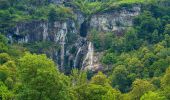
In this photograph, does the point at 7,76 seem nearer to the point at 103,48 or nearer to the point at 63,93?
the point at 63,93

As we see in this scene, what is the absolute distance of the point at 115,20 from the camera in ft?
496

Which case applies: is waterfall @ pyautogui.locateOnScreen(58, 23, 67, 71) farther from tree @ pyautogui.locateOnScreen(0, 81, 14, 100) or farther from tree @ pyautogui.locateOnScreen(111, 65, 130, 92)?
tree @ pyautogui.locateOnScreen(0, 81, 14, 100)

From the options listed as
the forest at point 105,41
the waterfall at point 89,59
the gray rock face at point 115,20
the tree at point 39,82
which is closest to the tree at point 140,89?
the forest at point 105,41

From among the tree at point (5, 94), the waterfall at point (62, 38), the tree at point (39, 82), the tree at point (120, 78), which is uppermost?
the tree at point (39, 82)

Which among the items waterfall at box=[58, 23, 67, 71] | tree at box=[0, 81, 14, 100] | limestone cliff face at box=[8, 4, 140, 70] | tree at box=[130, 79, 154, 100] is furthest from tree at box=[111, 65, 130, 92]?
tree at box=[0, 81, 14, 100]

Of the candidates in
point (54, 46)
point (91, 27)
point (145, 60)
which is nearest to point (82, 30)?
point (91, 27)

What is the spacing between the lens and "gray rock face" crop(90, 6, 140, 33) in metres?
151

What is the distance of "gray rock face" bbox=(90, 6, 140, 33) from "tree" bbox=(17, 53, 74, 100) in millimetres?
79213

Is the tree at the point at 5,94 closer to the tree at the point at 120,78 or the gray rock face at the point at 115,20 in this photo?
the tree at the point at 120,78

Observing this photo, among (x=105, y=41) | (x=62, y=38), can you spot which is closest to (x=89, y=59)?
(x=105, y=41)

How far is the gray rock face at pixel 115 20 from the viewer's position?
5935 inches

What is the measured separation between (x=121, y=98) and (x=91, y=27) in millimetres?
71444

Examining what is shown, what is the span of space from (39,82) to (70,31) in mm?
81027

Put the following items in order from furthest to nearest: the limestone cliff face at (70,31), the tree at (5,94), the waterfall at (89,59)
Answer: the limestone cliff face at (70,31), the waterfall at (89,59), the tree at (5,94)
